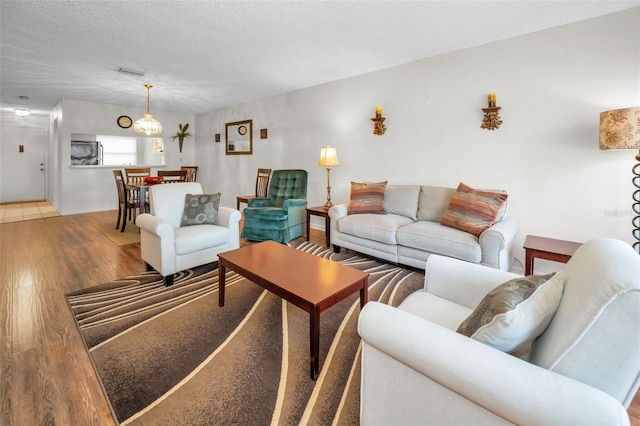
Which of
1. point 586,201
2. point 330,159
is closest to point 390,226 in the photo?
point 330,159

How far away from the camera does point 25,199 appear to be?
7.89 meters

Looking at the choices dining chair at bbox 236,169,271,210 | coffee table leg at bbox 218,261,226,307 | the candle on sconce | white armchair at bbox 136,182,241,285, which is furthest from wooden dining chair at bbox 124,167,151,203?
the candle on sconce

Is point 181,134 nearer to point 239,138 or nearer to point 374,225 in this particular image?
point 239,138

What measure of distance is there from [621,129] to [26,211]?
9.63 metres

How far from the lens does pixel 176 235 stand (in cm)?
280

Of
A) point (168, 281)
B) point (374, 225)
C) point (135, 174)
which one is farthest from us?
point (135, 174)

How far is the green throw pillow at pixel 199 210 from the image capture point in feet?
10.4

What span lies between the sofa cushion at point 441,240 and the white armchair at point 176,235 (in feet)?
5.97

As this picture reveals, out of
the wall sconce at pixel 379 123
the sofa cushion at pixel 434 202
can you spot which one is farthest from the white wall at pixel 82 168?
the sofa cushion at pixel 434 202

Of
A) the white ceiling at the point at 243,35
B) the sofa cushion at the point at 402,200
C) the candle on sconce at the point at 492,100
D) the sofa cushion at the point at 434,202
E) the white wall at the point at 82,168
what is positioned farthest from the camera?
the white wall at the point at 82,168

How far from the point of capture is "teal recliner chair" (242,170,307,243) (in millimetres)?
4039

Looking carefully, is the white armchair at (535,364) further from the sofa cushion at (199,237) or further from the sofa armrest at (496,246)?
the sofa cushion at (199,237)

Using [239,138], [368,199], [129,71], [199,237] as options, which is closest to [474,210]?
[368,199]

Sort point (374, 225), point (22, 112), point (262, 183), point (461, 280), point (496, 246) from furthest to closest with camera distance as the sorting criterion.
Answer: point (22, 112) < point (262, 183) < point (374, 225) < point (496, 246) < point (461, 280)
